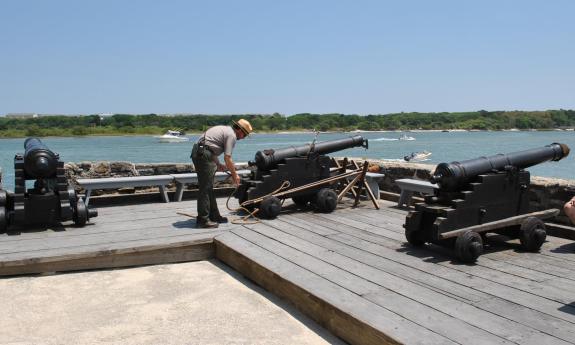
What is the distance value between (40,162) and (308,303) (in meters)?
3.22

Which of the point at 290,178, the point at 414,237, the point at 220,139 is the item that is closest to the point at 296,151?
the point at 290,178

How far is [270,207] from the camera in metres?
6.21

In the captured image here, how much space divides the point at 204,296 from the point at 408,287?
1.47 meters

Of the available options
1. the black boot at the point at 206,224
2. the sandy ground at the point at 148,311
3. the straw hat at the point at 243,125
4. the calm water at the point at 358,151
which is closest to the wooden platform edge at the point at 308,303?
the sandy ground at the point at 148,311

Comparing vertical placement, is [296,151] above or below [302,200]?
above

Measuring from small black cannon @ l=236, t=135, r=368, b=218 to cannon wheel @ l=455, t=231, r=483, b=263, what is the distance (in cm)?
241

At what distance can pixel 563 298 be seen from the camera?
3469 mm

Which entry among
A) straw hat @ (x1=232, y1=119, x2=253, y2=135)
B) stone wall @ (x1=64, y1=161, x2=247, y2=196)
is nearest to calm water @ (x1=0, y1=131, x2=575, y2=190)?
stone wall @ (x1=64, y1=161, x2=247, y2=196)

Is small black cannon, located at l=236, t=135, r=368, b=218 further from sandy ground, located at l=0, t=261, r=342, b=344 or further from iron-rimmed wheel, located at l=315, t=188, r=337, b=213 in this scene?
sandy ground, located at l=0, t=261, r=342, b=344

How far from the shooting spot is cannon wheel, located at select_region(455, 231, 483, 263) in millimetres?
4250

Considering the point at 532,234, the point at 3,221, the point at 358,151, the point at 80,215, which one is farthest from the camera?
the point at 358,151

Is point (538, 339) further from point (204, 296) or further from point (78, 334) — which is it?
point (78, 334)

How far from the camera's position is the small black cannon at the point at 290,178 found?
645 centimetres

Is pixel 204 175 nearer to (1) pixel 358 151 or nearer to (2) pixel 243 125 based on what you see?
(2) pixel 243 125
